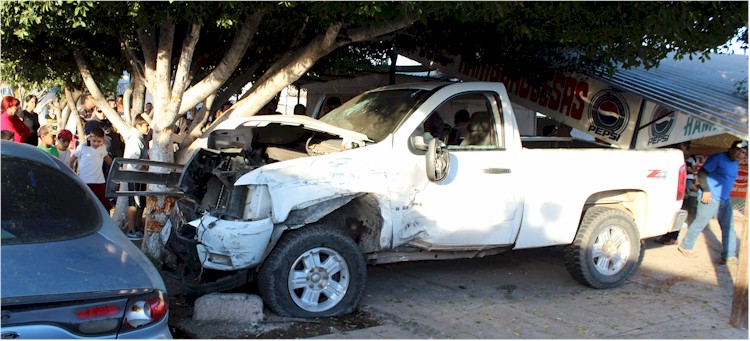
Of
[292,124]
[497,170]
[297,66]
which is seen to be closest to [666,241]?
[497,170]

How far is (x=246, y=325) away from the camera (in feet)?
18.2

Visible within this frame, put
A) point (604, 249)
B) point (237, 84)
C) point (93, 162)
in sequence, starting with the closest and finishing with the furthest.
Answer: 1. point (604, 249)
2. point (93, 162)
3. point (237, 84)

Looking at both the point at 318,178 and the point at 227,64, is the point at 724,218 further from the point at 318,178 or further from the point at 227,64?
the point at 227,64

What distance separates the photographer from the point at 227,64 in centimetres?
756

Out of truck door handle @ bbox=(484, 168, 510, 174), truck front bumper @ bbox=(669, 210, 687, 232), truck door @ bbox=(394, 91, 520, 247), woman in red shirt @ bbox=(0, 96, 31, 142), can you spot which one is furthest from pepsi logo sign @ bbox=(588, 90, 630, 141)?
woman in red shirt @ bbox=(0, 96, 31, 142)

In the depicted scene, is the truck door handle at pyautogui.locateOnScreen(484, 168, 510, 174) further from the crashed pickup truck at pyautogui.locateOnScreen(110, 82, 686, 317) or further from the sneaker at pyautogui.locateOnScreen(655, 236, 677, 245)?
the sneaker at pyautogui.locateOnScreen(655, 236, 677, 245)

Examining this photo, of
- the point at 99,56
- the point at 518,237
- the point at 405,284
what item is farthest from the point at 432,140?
the point at 99,56

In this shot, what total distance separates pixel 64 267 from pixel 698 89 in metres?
10.0

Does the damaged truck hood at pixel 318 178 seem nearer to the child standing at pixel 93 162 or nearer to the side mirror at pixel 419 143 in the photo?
the side mirror at pixel 419 143

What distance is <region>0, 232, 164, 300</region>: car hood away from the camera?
3236 mm

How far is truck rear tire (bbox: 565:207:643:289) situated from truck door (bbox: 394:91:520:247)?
Answer: 885mm

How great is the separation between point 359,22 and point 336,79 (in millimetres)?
6383

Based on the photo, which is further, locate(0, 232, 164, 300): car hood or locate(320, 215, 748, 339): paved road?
locate(320, 215, 748, 339): paved road

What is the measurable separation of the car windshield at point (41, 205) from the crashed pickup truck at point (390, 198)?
1497mm
